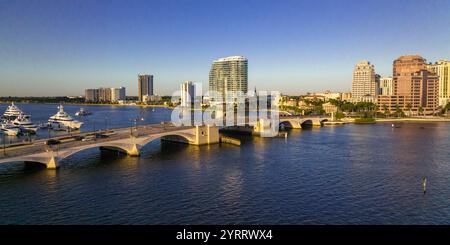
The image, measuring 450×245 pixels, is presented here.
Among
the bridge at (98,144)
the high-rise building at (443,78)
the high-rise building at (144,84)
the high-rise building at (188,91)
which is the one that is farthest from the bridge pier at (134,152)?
the high-rise building at (144,84)

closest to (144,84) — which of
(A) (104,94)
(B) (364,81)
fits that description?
(A) (104,94)

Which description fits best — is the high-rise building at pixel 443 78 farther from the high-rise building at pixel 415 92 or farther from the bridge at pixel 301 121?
the bridge at pixel 301 121

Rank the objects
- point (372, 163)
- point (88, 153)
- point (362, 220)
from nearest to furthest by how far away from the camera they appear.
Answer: point (362, 220) → point (372, 163) → point (88, 153)

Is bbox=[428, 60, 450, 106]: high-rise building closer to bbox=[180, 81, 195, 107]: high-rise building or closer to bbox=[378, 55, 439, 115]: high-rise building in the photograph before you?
bbox=[378, 55, 439, 115]: high-rise building

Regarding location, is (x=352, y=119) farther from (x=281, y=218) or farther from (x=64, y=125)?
→ (x=281, y=218)
